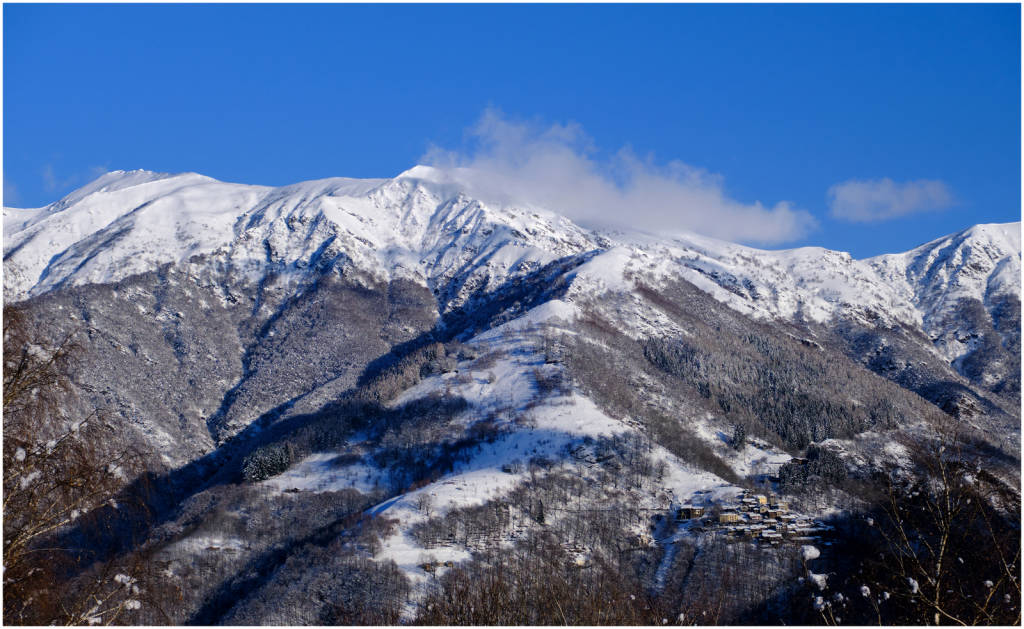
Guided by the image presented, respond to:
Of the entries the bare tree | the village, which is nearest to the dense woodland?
the bare tree

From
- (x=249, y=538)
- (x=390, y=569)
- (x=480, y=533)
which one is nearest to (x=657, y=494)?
(x=480, y=533)

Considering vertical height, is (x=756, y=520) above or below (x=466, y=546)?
below

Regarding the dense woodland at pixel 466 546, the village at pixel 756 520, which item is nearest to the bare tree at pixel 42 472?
the dense woodland at pixel 466 546

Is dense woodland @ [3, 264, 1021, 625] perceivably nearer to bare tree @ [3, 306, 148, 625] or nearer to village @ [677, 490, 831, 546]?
bare tree @ [3, 306, 148, 625]

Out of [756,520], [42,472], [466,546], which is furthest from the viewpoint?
[756,520]

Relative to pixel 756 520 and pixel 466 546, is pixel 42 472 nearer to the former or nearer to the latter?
pixel 466 546

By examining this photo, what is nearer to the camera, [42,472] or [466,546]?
[42,472]

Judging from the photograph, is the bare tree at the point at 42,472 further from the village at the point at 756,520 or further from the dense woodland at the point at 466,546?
the village at the point at 756,520

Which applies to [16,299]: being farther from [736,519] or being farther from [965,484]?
[736,519]

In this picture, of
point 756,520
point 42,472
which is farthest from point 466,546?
point 42,472
